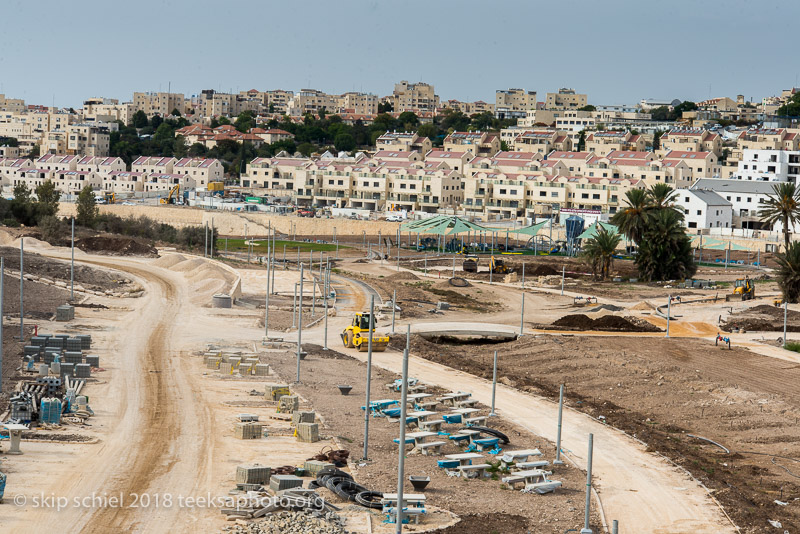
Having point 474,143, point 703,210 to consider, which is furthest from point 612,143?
point 703,210

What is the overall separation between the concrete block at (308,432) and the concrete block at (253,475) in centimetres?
416

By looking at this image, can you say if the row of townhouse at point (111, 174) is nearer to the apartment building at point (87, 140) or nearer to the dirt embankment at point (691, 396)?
the apartment building at point (87, 140)

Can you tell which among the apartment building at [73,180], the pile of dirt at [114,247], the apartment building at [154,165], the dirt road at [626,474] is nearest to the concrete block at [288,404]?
the dirt road at [626,474]

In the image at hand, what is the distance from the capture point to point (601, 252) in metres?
77.0

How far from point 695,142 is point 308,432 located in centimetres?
13573

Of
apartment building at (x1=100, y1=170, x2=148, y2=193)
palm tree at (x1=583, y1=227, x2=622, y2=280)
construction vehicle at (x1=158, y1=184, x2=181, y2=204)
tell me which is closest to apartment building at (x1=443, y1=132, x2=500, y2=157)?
construction vehicle at (x1=158, y1=184, x2=181, y2=204)

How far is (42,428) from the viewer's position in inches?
1094

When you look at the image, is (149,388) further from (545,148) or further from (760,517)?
(545,148)

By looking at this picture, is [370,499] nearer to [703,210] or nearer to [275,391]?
[275,391]

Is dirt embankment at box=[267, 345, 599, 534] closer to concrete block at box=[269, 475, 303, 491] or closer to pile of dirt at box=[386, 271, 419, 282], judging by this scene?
concrete block at box=[269, 475, 303, 491]

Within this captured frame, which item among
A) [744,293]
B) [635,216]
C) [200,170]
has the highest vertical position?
[200,170]

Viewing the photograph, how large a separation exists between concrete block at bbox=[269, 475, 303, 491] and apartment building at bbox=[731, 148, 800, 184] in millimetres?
108882

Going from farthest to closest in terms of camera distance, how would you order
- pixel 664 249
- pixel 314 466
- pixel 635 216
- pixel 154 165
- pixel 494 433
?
pixel 154 165 < pixel 635 216 < pixel 664 249 < pixel 494 433 < pixel 314 466

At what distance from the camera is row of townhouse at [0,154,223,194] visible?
511 ft
